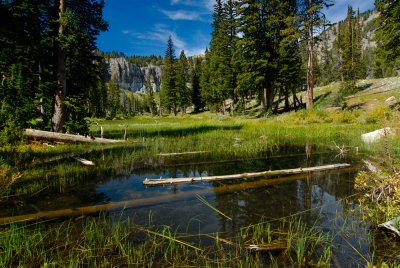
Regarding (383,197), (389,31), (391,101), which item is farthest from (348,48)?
(383,197)

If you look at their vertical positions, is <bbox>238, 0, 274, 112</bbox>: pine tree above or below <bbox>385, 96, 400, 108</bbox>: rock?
above

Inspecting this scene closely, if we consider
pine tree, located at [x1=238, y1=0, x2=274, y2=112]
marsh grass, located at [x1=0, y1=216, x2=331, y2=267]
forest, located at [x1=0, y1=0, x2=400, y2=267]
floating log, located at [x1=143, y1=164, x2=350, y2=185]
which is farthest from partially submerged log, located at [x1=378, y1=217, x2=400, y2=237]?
pine tree, located at [x1=238, y1=0, x2=274, y2=112]

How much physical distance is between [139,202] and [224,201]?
2.04m

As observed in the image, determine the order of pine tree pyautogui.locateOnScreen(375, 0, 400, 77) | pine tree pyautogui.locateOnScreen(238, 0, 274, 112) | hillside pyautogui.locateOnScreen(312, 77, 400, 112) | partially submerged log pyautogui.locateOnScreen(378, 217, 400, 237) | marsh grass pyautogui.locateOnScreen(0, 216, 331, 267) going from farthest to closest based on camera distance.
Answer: pine tree pyautogui.locateOnScreen(238, 0, 274, 112), hillside pyautogui.locateOnScreen(312, 77, 400, 112), pine tree pyautogui.locateOnScreen(375, 0, 400, 77), partially submerged log pyautogui.locateOnScreen(378, 217, 400, 237), marsh grass pyautogui.locateOnScreen(0, 216, 331, 267)

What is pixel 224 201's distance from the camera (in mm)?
6277

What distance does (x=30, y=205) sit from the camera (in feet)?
19.4

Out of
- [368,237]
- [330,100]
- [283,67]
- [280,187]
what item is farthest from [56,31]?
[330,100]

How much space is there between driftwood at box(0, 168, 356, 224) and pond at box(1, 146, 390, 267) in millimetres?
22

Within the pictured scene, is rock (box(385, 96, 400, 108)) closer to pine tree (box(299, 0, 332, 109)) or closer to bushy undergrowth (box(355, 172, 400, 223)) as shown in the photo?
pine tree (box(299, 0, 332, 109))

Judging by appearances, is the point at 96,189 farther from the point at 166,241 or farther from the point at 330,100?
the point at 330,100

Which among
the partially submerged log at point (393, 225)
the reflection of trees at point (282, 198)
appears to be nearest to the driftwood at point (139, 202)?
the reflection of trees at point (282, 198)

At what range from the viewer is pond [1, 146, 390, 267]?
15.8 ft

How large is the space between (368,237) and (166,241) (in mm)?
3342

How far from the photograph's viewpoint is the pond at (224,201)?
481cm
